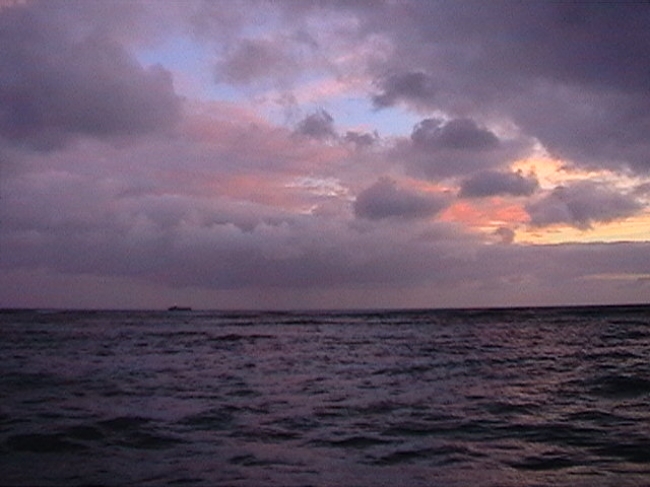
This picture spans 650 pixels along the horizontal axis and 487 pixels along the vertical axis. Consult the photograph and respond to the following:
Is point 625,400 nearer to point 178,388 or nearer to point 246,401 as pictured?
point 246,401

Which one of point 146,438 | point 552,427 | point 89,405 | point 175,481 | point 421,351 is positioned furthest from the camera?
point 421,351

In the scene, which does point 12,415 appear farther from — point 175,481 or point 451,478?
point 451,478

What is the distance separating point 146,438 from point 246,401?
5.00 m

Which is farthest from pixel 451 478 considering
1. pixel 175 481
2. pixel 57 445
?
pixel 57 445

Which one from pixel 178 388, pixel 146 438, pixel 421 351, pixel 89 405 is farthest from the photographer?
pixel 421 351

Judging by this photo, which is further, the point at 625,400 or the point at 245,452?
the point at 625,400

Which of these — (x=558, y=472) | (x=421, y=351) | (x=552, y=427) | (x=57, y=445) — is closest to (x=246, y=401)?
(x=57, y=445)

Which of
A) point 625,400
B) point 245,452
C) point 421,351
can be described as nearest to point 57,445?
point 245,452

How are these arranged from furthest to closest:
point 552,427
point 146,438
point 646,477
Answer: point 552,427
point 146,438
point 646,477

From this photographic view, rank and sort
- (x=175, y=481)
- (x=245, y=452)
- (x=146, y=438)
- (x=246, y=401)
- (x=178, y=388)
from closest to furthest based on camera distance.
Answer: (x=175, y=481), (x=245, y=452), (x=146, y=438), (x=246, y=401), (x=178, y=388)

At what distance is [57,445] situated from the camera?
1091 cm

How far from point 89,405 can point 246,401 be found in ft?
12.5

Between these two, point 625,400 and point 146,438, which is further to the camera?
point 625,400

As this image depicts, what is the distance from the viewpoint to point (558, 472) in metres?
9.71
